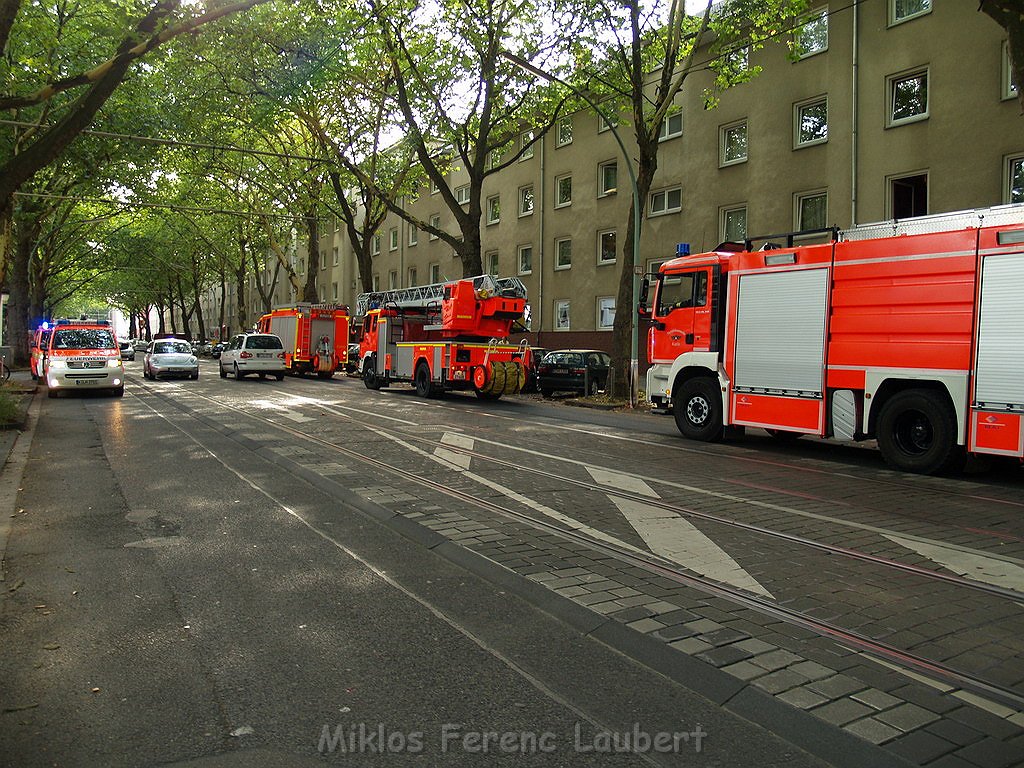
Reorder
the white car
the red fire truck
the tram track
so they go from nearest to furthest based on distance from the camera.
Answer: the tram track, the white car, the red fire truck

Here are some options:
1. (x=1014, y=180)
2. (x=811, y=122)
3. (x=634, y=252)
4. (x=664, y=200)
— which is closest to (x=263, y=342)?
(x=664, y=200)

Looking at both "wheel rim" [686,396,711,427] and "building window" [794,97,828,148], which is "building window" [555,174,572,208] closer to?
"building window" [794,97,828,148]

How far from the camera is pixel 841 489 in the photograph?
27.7 feet

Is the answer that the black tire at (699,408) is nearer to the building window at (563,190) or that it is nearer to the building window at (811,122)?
the building window at (811,122)

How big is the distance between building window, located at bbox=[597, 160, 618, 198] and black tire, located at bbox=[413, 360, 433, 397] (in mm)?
12598

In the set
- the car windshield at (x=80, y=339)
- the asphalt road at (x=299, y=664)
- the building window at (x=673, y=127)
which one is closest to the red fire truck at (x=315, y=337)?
the car windshield at (x=80, y=339)

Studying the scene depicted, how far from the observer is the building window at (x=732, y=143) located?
25.8 meters

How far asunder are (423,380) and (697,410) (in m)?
11.2

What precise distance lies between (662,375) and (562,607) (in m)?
9.40

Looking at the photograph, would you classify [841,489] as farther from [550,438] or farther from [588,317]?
[588,317]

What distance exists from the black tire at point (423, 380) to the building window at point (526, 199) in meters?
15.0

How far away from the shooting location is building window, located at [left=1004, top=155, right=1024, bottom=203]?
18828 millimetres

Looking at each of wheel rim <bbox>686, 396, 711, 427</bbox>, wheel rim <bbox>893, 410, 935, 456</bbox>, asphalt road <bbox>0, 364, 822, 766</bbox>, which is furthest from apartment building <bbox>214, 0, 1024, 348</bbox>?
asphalt road <bbox>0, 364, 822, 766</bbox>

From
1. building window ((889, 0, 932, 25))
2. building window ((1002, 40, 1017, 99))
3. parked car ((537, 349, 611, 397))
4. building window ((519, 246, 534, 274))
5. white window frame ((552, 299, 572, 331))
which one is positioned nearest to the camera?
building window ((1002, 40, 1017, 99))
